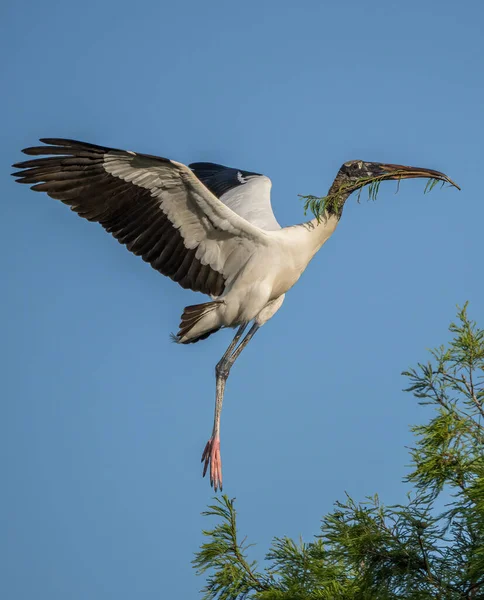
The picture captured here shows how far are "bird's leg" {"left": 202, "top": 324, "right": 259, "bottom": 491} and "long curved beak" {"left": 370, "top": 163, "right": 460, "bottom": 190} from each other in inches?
62.9

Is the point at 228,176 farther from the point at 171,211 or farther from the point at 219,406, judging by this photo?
the point at 219,406

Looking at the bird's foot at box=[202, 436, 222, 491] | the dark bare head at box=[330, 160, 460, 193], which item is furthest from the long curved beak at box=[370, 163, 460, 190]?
the bird's foot at box=[202, 436, 222, 491]

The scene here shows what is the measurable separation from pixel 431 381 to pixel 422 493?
588 mm

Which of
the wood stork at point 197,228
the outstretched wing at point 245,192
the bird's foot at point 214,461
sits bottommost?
the bird's foot at point 214,461

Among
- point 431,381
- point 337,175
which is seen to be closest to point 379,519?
point 431,381

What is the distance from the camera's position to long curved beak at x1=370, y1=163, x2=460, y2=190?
6984 millimetres

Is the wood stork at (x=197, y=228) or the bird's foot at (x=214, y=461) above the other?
the wood stork at (x=197, y=228)

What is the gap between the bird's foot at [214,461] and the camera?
269 inches

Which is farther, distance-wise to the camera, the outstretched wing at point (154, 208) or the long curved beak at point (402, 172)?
the long curved beak at point (402, 172)

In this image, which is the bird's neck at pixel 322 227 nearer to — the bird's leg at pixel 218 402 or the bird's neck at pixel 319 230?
the bird's neck at pixel 319 230

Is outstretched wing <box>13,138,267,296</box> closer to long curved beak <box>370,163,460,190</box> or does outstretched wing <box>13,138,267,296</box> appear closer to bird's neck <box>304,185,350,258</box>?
bird's neck <box>304,185,350,258</box>

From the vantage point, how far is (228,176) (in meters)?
9.66

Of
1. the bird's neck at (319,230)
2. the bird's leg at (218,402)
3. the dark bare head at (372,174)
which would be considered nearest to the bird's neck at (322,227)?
the bird's neck at (319,230)

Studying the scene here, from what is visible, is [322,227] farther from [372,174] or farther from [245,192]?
[245,192]
